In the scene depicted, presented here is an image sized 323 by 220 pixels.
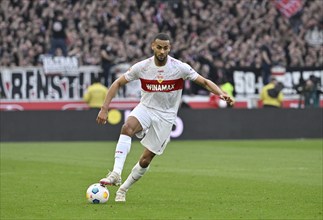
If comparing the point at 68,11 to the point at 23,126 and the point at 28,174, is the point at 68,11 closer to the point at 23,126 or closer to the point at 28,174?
the point at 23,126

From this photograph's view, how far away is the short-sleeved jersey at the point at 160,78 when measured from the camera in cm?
1278

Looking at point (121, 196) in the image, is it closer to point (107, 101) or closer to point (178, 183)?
point (107, 101)

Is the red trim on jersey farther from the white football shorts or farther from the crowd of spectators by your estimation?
the crowd of spectators

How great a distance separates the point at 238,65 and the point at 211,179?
63.6 ft

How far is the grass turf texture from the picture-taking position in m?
11.6

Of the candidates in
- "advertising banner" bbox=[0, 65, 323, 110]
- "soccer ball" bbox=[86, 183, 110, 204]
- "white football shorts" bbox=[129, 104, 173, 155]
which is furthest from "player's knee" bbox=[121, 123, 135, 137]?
"advertising banner" bbox=[0, 65, 323, 110]

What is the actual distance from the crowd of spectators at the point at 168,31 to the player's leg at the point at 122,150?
19.4m

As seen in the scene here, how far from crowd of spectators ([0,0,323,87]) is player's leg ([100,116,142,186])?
63.7 feet

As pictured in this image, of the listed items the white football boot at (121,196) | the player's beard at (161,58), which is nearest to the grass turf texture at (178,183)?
the white football boot at (121,196)

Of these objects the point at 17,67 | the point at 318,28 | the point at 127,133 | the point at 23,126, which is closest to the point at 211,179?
the point at 127,133

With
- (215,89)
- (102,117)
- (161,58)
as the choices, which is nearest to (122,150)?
(102,117)

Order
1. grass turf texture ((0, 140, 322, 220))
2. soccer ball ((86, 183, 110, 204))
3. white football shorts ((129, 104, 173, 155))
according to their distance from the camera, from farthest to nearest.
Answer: white football shorts ((129, 104, 173, 155)) → soccer ball ((86, 183, 110, 204)) → grass turf texture ((0, 140, 322, 220))

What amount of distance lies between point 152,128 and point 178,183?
2989mm

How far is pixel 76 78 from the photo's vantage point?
31.8m
